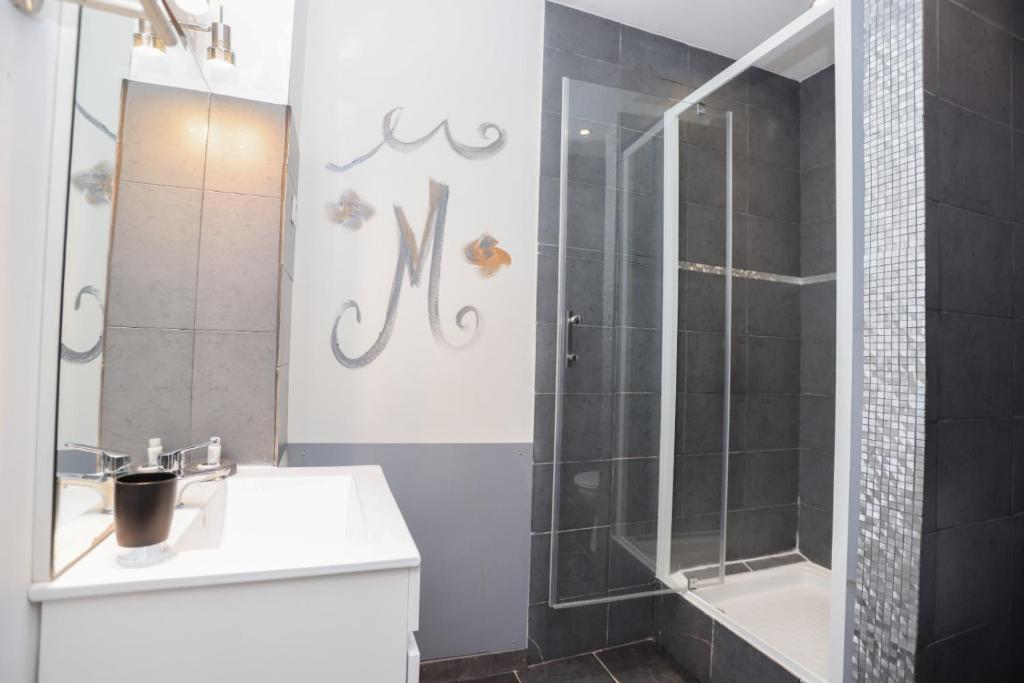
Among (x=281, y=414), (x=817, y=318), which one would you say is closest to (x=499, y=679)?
(x=281, y=414)

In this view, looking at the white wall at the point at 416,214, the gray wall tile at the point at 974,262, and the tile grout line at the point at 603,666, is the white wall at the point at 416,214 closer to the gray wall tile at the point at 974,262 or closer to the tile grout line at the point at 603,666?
the tile grout line at the point at 603,666

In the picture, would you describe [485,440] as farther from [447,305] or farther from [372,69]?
[372,69]

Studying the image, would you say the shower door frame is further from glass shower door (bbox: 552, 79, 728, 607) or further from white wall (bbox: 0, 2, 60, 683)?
white wall (bbox: 0, 2, 60, 683)

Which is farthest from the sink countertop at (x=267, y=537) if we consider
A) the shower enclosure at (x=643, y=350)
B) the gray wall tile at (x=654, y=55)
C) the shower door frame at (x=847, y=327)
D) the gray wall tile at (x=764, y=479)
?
the gray wall tile at (x=654, y=55)

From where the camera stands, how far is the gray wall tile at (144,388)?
1074 mm

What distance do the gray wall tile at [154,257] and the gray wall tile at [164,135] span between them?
0.03 metres

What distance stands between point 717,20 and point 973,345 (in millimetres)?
1652

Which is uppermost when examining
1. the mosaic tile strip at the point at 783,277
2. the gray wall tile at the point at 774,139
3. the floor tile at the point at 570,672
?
the gray wall tile at the point at 774,139

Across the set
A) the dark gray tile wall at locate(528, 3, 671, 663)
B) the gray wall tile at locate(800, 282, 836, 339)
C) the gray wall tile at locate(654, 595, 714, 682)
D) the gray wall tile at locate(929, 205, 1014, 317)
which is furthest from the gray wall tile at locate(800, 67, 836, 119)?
the gray wall tile at locate(654, 595, 714, 682)

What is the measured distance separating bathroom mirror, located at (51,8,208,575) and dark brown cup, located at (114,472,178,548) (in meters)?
0.08

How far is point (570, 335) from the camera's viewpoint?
6.08 feet

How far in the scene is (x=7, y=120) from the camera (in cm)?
61

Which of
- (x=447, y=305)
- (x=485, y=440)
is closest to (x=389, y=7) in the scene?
(x=447, y=305)

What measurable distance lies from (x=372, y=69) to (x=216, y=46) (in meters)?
0.54
